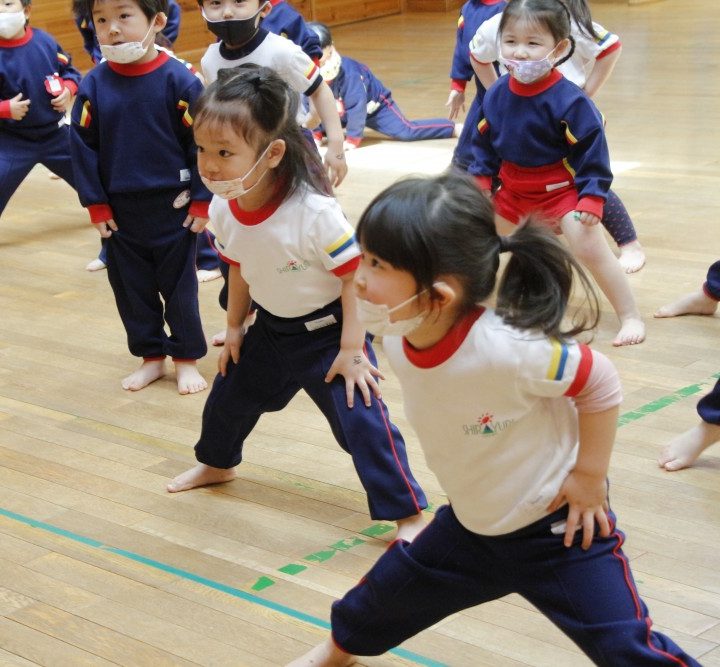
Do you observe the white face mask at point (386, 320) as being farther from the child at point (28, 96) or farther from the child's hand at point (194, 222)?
the child at point (28, 96)

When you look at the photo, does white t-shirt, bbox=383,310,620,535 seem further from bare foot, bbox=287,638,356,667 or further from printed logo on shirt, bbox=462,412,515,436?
bare foot, bbox=287,638,356,667

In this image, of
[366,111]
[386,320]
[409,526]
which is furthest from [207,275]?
[386,320]

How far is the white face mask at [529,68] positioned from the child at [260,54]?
1.67 feet

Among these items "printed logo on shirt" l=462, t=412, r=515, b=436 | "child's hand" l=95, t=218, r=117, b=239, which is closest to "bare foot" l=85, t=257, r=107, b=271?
"child's hand" l=95, t=218, r=117, b=239

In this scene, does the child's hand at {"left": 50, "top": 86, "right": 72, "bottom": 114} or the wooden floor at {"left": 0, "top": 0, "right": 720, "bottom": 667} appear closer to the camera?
the wooden floor at {"left": 0, "top": 0, "right": 720, "bottom": 667}

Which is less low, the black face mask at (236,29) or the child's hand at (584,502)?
the black face mask at (236,29)

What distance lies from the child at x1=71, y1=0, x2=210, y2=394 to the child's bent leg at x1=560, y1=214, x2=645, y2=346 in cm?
102

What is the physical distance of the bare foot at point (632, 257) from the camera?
3.80 meters

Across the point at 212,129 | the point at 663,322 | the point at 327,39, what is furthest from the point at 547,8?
the point at 327,39

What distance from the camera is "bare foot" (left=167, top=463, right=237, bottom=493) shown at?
2.59m

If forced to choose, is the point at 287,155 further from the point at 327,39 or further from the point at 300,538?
the point at 327,39

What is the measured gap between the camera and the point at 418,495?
7.34 feet

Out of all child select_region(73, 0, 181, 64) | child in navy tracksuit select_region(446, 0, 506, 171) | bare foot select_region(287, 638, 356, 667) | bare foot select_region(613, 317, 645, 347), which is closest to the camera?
bare foot select_region(287, 638, 356, 667)

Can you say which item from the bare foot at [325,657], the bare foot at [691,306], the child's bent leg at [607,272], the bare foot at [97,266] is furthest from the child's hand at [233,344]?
the bare foot at [97,266]
